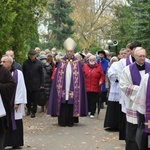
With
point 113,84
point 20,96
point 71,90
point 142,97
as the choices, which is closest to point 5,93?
point 20,96

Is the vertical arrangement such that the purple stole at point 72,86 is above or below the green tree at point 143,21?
below

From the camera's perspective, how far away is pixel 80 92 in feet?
42.7

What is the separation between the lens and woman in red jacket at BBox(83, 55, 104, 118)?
562 inches

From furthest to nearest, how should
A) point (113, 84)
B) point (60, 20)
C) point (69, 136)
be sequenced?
1. point (60, 20)
2. point (113, 84)
3. point (69, 136)

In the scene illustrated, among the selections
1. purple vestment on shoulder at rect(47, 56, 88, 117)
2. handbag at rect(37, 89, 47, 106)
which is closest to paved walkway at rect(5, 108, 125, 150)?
purple vestment on shoulder at rect(47, 56, 88, 117)

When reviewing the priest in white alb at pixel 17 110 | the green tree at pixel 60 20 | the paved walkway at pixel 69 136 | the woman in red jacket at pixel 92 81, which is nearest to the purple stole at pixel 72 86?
the paved walkway at pixel 69 136

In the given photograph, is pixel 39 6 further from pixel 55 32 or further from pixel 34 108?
pixel 55 32

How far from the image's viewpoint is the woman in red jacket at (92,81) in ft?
46.8

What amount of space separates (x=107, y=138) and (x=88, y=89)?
373cm

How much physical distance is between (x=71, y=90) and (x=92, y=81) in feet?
4.78

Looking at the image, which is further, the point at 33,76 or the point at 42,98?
the point at 42,98

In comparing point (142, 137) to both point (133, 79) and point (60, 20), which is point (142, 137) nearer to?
point (133, 79)

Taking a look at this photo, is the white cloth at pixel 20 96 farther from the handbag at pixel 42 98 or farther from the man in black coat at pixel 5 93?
the handbag at pixel 42 98

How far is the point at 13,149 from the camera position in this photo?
945 cm
